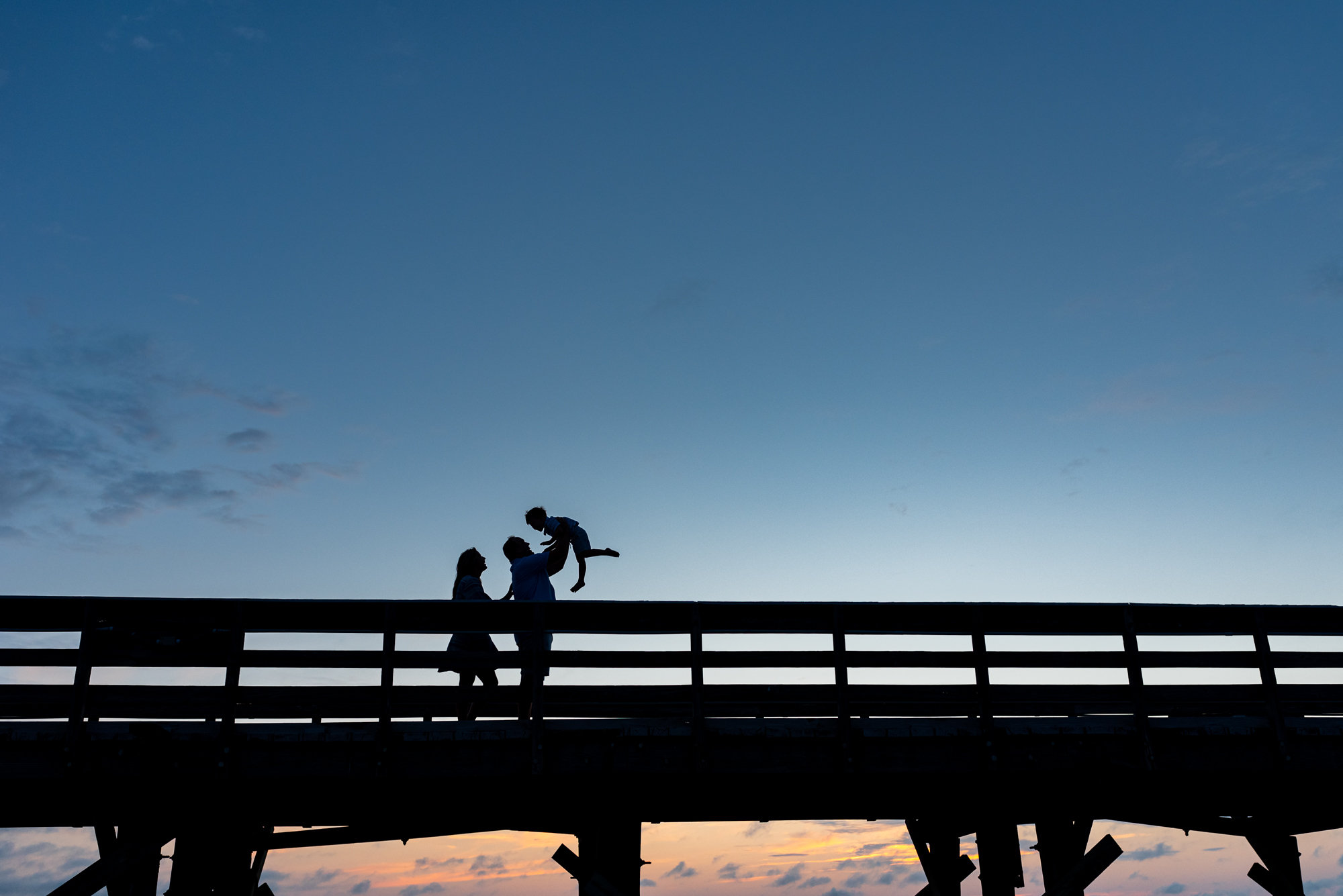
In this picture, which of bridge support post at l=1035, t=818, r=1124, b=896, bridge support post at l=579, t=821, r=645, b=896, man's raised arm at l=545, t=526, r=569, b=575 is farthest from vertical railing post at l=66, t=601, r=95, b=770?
bridge support post at l=1035, t=818, r=1124, b=896

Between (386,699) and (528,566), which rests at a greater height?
(528,566)

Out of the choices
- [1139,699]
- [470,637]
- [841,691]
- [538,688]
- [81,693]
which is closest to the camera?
[81,693]

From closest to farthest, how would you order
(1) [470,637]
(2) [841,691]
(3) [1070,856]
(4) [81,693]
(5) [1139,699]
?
(4) [81,693] → (2) [841,691] → (5) [1139,699] → (1) [470,637] → (3) [1070,856]

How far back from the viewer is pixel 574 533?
9.39m

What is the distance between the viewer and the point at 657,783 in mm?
8266

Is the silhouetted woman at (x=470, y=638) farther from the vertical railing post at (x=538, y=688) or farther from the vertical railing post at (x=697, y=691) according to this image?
the vertical railing post at (x=697, y=691)

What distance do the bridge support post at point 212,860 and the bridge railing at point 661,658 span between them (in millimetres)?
1262

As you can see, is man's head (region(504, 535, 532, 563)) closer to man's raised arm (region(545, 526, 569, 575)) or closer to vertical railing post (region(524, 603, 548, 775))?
man's raised arm (region(545, 526, 569, 575))

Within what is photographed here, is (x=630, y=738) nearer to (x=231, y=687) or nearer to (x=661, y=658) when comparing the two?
(x=661, y=658)

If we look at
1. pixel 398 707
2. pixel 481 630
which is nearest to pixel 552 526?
pixel 481 630

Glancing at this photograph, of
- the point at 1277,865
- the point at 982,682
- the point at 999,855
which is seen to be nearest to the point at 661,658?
the point at 982,682

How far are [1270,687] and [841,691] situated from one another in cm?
367

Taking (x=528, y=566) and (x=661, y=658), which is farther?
(x=528, y=566)

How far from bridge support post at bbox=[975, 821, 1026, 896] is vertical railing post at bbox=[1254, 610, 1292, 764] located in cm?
225
